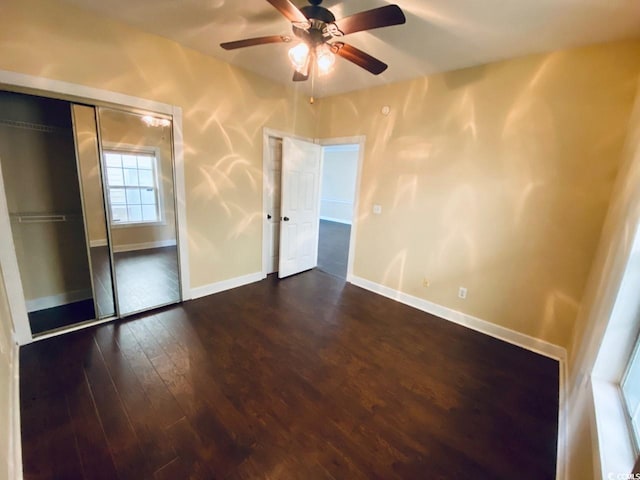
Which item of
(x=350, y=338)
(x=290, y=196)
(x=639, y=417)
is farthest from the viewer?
(x=290, y=196)

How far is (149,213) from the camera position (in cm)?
311

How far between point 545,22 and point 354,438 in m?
3.07

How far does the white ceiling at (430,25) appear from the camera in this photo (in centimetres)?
177

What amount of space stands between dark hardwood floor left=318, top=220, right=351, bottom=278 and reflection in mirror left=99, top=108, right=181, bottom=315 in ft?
7.74

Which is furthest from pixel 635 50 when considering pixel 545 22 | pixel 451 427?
pixel 451 427

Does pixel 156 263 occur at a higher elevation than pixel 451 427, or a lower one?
higher

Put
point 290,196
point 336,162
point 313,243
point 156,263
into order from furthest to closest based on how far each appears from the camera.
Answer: point 336,162, point 313,243, point 290,196, point 156,263

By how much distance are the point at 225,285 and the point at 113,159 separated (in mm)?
1825

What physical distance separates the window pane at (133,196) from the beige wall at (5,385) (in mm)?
1213

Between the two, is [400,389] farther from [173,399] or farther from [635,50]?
[635,50]

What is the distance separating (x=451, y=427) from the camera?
1.73 metres

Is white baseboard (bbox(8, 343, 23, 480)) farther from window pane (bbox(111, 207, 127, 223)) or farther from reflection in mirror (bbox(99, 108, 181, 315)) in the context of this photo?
window pane (bbox(111, 207, 127, 223))

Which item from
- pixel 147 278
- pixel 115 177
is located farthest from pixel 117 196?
pixel 147 278

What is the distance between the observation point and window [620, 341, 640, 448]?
1157 mm
